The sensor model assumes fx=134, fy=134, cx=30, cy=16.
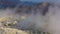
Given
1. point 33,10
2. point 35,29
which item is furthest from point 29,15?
point 35,29

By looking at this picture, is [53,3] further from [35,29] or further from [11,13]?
[11,13]

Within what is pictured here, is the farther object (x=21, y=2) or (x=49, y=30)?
(x=21, y=2)

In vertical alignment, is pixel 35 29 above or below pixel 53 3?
below

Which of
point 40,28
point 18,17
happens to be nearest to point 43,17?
point 40,28

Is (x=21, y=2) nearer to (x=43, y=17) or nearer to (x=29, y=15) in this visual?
(x=29, y=15)

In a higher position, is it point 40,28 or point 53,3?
point 53,3

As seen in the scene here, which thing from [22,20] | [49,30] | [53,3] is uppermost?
[53,3]
